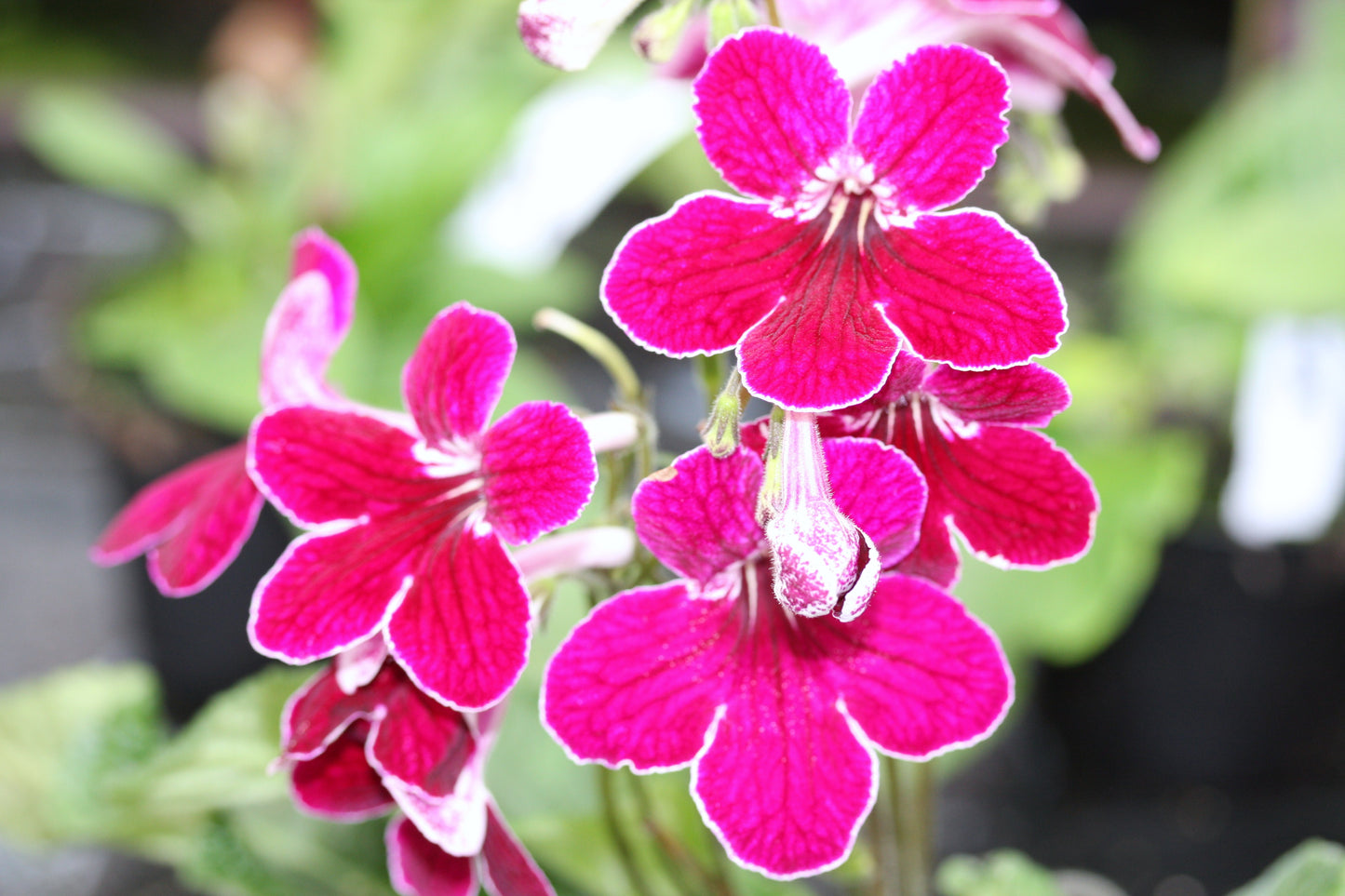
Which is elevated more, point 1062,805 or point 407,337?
point 407,337

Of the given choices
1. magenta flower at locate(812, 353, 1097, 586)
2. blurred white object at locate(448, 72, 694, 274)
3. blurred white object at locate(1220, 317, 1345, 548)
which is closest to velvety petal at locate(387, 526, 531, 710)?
magenta flower at locate(812, 353, 1097, 586)

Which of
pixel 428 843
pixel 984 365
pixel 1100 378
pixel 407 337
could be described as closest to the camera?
pixel 984 365

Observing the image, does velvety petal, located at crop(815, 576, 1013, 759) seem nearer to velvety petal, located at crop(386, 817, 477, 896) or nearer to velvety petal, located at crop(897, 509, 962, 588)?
velvety petal, located at crop(897, 509, 962, 588)

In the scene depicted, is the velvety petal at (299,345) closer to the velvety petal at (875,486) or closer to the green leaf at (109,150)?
the velvety petal at (875,486)

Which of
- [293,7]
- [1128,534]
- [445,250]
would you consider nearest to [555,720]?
[1128,534]

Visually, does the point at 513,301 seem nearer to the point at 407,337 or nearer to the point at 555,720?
the point at 407,337

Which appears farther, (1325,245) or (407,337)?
(407,337)

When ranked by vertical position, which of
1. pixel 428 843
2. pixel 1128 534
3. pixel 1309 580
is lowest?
pixel 1309 580
